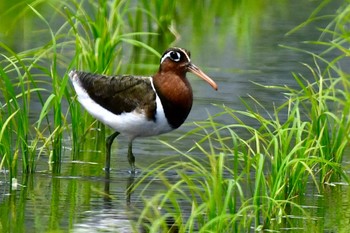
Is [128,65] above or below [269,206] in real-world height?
above

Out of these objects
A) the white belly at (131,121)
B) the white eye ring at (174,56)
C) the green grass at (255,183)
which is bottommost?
the green grass at (255,183)

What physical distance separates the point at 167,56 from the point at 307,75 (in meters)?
5.08

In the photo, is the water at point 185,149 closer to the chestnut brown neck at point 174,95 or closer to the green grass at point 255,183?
the green grass at point 255,183

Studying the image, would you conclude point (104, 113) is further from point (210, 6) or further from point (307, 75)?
point (210, 6)

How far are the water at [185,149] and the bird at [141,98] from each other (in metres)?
0.39

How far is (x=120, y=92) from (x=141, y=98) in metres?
0.27

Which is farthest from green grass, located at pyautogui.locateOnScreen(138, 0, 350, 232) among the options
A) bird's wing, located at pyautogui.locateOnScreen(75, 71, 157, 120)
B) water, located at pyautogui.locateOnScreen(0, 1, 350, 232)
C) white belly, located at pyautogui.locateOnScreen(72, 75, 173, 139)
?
bird's wing, located at pyautogui.locateOnScreen(75, 71, 157, 120)

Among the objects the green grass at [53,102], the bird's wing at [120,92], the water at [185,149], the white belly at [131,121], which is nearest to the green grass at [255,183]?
the water at [185,149]

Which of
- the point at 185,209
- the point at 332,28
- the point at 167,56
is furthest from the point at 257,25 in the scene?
the point at 185,209

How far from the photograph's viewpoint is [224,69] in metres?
15.7

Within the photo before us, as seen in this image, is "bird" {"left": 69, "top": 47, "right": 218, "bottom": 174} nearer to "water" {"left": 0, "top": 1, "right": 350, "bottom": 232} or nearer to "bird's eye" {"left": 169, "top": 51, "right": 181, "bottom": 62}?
"bird's eye" {"left": 169, "top": 51, "right": 181, "bottom": 62}

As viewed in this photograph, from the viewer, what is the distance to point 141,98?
10.4 metres

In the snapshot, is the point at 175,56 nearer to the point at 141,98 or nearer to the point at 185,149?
the point at 141,98

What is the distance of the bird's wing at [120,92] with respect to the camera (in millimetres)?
10320
